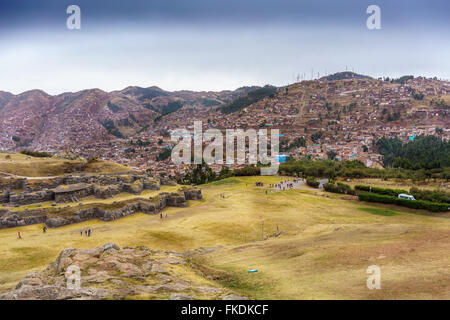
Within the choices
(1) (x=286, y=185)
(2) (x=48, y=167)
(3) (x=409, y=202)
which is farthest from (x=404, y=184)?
(2) (x=48, y=167)

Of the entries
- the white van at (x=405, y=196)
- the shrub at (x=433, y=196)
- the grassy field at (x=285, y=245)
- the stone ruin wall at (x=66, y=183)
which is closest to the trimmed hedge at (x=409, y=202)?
the grassy field at (x=285, y=245)

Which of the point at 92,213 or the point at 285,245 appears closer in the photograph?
the point at 285,245

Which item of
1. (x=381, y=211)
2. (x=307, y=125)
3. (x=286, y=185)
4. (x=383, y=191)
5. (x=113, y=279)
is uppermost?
(x=307, y=125)

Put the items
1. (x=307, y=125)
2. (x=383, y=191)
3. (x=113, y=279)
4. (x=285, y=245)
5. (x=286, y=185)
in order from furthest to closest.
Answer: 1. (x=307, y=125)
2. (x=286, y=185)
3. (x=383, y=191)
4. (x=285, y=245)
5. (x=113, y=279)

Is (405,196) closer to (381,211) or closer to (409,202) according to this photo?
(409,202)

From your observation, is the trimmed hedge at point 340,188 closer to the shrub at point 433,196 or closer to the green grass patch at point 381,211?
the green grass patch at point 381,211

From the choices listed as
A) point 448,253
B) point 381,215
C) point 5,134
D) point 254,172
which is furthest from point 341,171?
point 5,134

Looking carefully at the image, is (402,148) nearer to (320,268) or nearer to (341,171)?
(341,171)
